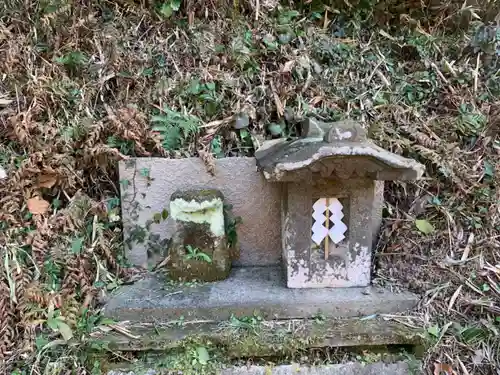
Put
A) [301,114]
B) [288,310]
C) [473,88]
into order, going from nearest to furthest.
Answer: [288,310], [301,114], [473,88]

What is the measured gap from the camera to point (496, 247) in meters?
2.18

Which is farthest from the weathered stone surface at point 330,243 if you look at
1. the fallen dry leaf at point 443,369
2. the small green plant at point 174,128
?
the small green plant at point 174,128

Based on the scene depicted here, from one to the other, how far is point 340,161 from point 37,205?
1621mm

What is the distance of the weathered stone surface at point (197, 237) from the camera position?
211 centimetres

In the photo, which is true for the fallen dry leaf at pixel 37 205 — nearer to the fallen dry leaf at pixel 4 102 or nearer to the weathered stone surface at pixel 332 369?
the fallen dry leaf at pixel 4 102

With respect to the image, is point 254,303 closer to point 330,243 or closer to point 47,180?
point 330,243

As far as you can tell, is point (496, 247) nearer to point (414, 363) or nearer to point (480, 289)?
point (480, 289)

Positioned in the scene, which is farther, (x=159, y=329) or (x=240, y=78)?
(x=240, y=78)

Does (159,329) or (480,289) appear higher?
(480,289)

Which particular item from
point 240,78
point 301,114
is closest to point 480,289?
point 301,114

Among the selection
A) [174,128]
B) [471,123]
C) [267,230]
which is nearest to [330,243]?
[267,230]

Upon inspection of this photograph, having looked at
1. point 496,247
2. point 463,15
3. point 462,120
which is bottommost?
point 496,247

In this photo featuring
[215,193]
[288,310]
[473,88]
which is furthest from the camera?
[473,88]

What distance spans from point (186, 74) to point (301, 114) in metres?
0.76
